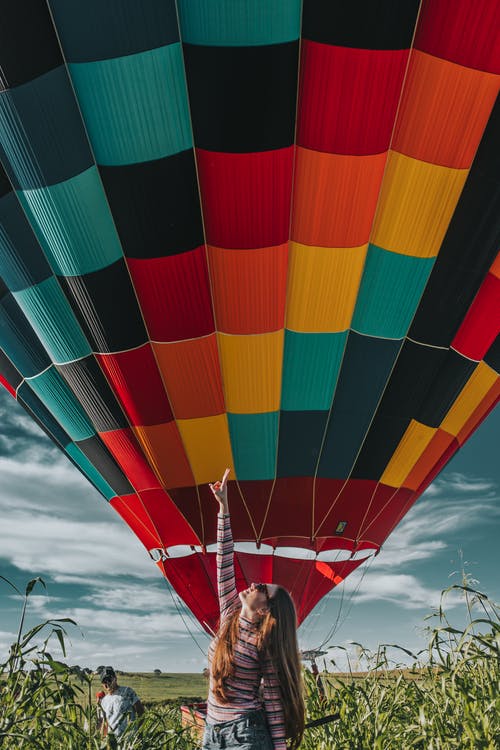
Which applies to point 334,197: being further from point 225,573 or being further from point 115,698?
point 115,698

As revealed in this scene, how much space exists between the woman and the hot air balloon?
4433 millimetres

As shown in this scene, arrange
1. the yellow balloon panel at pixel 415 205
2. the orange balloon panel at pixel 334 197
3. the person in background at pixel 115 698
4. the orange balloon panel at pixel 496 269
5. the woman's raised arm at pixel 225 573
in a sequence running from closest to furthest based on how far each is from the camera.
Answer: the woman's raised arm at pixel 225 573
the person in background at pixel 115 698
the orange balloon panel at pixel 334 197
the yellow balloon panel at pixel 415 205
the orange balloon panel at pixel 496 269

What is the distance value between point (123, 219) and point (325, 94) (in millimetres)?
2216

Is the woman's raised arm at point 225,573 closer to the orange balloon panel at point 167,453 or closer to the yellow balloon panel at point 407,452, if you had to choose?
the orange balloon panel at point 167,453

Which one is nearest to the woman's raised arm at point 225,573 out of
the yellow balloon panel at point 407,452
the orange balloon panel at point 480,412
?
the yellow balloon panel at point 407,452

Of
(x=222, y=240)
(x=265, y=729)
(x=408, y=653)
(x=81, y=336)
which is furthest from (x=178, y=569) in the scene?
(x=265, y=729)

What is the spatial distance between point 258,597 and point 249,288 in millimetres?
4475

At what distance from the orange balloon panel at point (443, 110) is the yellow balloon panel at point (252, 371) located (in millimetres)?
2425

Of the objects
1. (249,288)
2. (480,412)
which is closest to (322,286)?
(249,288)

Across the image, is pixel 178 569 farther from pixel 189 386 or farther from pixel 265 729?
pixel 265 729

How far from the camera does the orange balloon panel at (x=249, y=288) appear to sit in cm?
644

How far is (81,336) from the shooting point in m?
7.05

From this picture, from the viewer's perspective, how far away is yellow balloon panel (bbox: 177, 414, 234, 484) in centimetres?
759

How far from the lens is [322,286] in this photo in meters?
6.74
